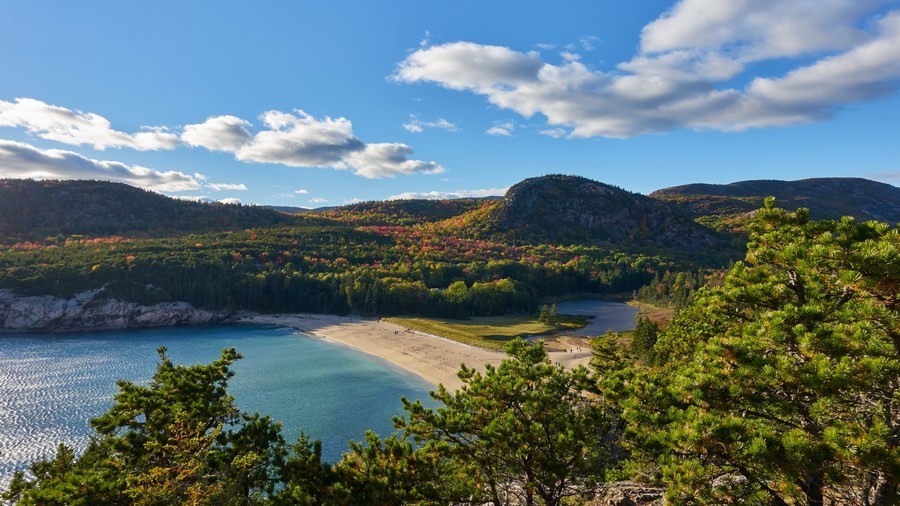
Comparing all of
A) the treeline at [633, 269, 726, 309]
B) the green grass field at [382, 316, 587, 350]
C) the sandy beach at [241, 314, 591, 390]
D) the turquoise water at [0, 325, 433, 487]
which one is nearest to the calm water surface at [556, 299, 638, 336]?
the green grass field at [382, 316, 587, 350]

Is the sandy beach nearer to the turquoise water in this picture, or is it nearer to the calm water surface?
the turquoise water

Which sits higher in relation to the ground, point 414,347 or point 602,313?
point 414,347

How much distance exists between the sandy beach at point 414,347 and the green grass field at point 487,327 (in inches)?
97.1

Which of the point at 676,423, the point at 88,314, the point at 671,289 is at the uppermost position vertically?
the point at 676,423

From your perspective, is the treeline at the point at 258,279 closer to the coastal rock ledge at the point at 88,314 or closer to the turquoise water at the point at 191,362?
the coastal rock ledge at the point at 88,314

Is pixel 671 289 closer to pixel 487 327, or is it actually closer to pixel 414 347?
pixel 487 327

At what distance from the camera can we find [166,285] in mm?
126875

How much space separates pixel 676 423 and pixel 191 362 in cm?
8843

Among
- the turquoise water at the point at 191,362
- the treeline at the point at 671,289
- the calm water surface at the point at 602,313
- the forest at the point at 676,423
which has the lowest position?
the calm water surface at the point at 602,313

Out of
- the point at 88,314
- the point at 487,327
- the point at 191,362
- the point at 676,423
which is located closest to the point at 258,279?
the point at 88,314

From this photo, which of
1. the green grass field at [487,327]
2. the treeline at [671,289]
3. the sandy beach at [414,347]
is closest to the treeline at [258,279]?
the green grass field at [487,327]

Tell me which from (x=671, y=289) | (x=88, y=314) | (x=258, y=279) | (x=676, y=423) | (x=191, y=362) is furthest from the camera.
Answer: (x=671, y=289)

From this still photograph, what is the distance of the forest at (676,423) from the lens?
9828 millimetres

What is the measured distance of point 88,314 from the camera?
112m
